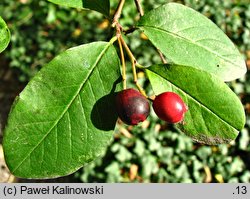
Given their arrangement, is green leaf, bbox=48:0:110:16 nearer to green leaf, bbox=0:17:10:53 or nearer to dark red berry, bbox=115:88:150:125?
green leaf, bbox=0:17:10:53

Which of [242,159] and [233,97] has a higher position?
[233,97]

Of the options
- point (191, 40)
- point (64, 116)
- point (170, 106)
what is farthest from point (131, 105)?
point (191, 40)

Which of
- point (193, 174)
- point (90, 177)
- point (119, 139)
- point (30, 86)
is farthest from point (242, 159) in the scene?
point (30, 86)

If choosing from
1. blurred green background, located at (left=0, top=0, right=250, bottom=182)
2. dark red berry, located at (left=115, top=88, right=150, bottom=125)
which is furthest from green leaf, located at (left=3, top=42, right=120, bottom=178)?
blurred green background, located at (left=0, top=0, right=250, bottom=182)

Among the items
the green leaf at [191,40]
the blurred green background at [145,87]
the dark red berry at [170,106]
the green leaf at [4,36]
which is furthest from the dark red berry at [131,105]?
the blurred green background at [145,87]

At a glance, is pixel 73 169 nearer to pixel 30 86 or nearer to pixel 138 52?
pixel 30 86

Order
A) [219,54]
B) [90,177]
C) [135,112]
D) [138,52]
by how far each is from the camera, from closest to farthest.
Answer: [135,112], [219,54], [90,177], [138,52]
